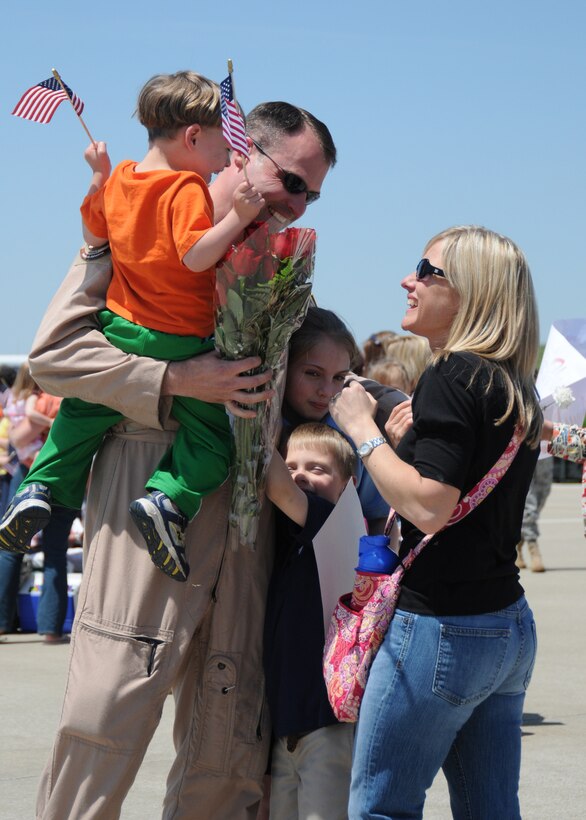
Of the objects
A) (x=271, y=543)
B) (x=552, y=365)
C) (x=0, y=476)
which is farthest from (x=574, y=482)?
(x=271, y=543)

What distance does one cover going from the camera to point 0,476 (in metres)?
9.64

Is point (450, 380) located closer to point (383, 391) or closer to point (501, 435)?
point (501, 435)

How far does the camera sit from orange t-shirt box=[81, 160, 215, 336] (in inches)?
113

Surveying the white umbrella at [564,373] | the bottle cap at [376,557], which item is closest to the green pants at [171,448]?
A: the bottle cap at [376,557]

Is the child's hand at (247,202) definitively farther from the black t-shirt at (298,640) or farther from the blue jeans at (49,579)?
the blue jeans at (49,579)

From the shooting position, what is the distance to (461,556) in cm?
279

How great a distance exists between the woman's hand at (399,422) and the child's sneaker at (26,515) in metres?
0.96

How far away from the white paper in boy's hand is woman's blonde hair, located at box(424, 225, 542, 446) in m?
0.56

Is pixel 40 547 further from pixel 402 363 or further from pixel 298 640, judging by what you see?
pixel 298 640

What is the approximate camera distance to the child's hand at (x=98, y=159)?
129 inches

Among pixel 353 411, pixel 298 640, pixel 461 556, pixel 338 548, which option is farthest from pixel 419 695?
pixel 353 411

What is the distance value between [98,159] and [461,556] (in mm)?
1515

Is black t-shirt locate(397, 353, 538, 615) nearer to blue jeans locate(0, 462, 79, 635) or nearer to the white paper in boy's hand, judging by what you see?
the white paper in boy's hand

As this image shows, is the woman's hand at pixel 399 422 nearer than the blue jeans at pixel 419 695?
No
